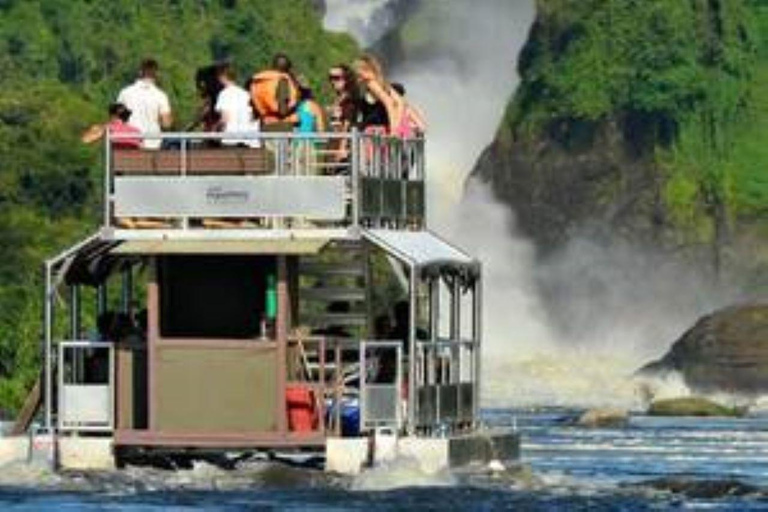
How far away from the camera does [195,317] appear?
53.7 m

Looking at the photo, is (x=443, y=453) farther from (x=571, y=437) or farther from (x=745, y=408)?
(x=745, y=408)

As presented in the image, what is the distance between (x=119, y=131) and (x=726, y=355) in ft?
362

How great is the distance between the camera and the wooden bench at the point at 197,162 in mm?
52491

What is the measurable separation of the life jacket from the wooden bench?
124 centimetres

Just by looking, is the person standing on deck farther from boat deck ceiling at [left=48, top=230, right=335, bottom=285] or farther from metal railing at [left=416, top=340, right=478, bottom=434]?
metal railing at [left=416, top=340, right=478, bottom=434]

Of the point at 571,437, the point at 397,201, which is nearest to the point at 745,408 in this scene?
the point at 571,437

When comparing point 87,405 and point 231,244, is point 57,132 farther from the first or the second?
point 231,244

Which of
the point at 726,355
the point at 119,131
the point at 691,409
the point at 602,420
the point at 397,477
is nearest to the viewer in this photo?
the point at 397,477

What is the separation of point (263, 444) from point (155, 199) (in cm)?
320

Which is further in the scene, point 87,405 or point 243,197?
point 87,405

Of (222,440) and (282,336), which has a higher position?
(282,336)

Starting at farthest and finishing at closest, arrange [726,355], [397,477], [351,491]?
[726,355] → [397,477] → [351,491]

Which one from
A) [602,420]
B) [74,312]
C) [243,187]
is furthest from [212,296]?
[602,420]

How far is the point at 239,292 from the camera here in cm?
5356
